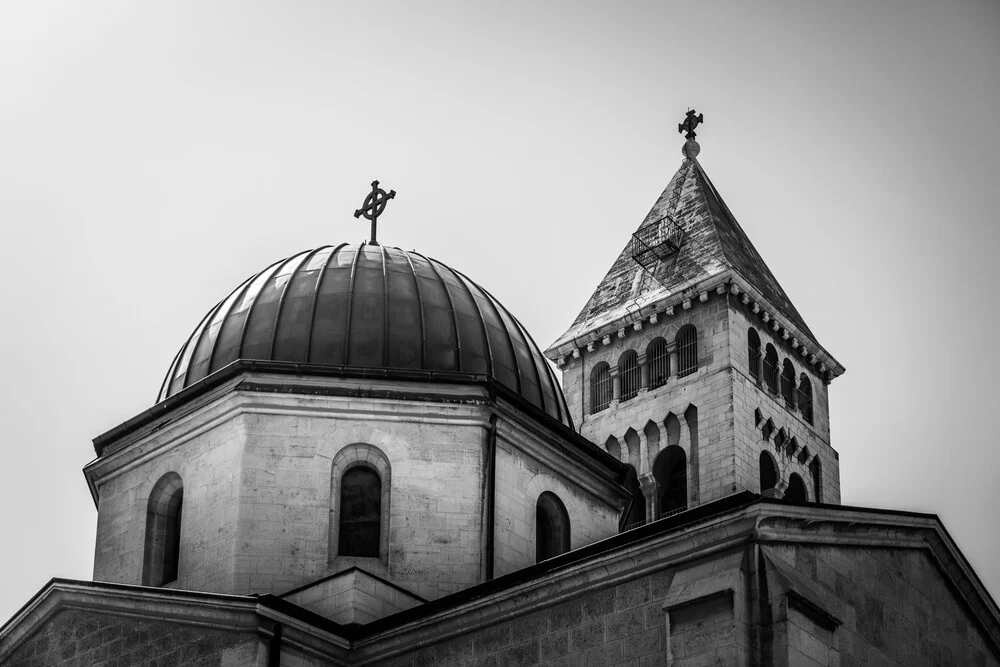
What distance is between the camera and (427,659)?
22.7 meters

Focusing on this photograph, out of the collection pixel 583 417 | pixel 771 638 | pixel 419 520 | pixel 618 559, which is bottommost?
pixel 771 638

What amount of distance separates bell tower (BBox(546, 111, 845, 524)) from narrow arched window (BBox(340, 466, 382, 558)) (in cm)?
3163

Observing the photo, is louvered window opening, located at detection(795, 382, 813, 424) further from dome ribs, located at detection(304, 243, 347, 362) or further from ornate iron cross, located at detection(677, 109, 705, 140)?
dome ribs, located at detection(304, 243, 347, 362)

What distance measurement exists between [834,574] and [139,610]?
31.7 ft

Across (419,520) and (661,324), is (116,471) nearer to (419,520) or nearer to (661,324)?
(419,520)

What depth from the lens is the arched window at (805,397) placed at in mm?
63875

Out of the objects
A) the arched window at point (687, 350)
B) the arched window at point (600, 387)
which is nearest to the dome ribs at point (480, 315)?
the arched window at point (687, 350)

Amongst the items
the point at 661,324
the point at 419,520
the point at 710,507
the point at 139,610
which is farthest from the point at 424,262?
the point at 661,324

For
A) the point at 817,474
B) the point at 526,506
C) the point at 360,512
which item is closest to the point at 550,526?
the point at 526,506

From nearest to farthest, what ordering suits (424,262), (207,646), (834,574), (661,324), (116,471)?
(834,574)
(207,646)
(116,471)
(424,262)
(661,324)

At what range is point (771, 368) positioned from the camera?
62562 mm

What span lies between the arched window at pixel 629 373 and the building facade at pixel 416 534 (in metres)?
32.0

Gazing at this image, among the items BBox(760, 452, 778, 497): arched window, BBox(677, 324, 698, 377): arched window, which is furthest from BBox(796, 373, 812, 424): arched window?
BBox(677, 324, 698, 377): arched window

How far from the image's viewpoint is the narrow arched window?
85.4 ft
